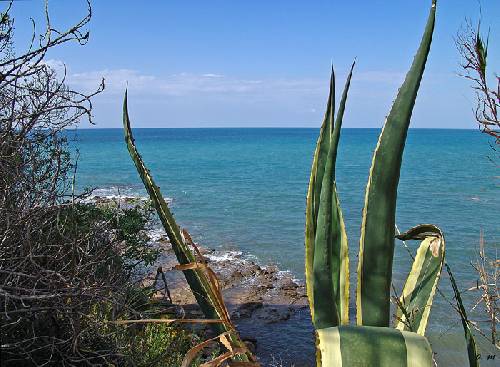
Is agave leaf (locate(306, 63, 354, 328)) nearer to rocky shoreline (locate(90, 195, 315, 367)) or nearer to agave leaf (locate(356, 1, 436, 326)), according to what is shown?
agave leaf (locate(356, 1, 436, 326))

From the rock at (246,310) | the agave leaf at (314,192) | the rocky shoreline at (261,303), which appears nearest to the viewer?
the agave leaf at (314,192)

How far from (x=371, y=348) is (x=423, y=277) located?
0.62 m

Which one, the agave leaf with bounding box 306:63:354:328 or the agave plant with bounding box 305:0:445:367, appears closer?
the agave plant with bounding box 305:0:445:367

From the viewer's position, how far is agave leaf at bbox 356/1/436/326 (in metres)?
1.07

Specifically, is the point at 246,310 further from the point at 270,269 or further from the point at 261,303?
the point at 270,269

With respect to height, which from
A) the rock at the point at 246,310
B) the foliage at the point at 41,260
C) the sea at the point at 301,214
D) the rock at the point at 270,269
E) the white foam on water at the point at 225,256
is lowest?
the rock at the point at 246,310

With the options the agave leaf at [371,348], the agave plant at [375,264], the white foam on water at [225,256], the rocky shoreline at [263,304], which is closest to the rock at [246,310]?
the rocky shoreline at [263,304]

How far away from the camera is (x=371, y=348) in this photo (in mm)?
859

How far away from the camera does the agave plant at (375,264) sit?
858mm

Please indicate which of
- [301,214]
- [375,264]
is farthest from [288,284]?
[375,264]

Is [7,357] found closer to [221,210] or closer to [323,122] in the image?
[323,122]

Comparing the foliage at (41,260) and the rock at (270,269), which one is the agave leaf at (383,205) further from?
the rock at (270,269)

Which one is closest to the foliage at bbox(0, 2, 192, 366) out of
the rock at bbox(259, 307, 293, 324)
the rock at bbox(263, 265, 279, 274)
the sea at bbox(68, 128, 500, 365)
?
the sea at bbox(68, 128, 500, 365)

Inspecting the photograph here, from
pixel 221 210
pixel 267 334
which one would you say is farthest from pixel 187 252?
pixel 221 210
